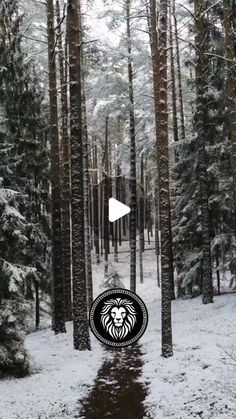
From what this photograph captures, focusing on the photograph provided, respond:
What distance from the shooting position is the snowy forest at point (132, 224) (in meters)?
9.44

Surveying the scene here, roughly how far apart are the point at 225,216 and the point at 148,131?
27.9 ft

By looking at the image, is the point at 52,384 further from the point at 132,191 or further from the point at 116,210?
the point at 116,210

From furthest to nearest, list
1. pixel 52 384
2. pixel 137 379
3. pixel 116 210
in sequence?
pixel 116 210, pixel 137 379, pixel 52 384

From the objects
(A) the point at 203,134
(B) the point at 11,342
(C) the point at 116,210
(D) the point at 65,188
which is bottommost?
(B) the point at 11,342

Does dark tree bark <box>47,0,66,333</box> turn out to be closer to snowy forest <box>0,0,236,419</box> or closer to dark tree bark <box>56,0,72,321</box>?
snowy forest <box>0,0,236,419</box>

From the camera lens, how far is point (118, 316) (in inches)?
424

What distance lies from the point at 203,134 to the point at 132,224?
5979mm

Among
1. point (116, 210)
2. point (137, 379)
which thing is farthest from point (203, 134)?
point (116, 210)

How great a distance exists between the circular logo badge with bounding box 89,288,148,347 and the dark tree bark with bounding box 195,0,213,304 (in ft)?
16.3

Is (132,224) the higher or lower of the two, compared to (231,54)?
lower

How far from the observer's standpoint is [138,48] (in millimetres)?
21188

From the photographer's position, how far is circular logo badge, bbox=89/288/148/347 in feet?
35.1

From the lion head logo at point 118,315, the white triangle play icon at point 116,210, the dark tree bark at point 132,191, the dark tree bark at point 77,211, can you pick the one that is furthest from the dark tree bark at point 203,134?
the white triangle play icon at point 116,210

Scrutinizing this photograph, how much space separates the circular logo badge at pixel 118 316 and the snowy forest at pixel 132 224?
63 cm
